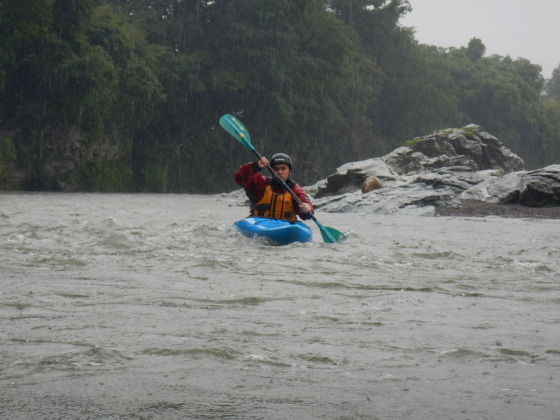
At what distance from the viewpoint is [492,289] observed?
17.3 ft

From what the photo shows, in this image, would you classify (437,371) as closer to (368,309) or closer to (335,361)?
(335,361)

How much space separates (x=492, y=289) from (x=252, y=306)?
190 cm

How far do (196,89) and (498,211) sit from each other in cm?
1918

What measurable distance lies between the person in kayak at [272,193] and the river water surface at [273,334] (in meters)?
1.44

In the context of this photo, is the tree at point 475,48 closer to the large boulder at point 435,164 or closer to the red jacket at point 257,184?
the large boulder at point 435,164

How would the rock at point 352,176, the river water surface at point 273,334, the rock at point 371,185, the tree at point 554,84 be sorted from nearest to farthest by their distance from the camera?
the river water surface at point 273,334
the rock at point 371,185
the rock at point 352,176
the tree at point 554,84

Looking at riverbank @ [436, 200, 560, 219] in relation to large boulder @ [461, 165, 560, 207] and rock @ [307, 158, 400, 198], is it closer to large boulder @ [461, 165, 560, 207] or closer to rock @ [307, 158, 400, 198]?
large boulder @ [461, 165, 560, 207]

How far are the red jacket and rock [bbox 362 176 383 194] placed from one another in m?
9.09

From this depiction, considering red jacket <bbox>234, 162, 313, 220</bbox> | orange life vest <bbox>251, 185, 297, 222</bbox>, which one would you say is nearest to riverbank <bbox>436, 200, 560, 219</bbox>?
red jacket <bbox>234, 162, 313, 220</bbox>

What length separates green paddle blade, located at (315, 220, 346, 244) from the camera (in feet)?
28.3

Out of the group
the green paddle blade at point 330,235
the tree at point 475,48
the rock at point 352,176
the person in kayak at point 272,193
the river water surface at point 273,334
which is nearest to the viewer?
the river water surface at point 273,334

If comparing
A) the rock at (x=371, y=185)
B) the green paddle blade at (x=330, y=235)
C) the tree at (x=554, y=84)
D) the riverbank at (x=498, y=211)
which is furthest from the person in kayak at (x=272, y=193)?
the tree at (x=554, y=84)

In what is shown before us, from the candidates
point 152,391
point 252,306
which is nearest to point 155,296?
point 252,306

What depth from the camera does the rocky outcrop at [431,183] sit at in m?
15.5
